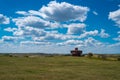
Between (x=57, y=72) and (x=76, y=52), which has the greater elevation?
(x=76, y=52)

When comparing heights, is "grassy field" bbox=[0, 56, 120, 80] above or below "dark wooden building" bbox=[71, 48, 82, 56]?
below

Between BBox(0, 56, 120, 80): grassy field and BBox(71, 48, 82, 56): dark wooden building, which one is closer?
BBox(0, 56, 120, 80): grassy field

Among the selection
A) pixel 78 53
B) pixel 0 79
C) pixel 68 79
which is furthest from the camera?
pixel 78 53

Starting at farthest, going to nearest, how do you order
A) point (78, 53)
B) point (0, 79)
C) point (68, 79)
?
point (78, 53) → point (68, 79) → point (0, 79)

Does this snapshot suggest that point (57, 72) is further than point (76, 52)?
No

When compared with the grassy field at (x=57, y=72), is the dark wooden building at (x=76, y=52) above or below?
above

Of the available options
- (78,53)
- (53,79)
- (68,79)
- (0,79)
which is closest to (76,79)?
(68,79)

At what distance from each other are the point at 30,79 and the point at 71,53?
82033mm

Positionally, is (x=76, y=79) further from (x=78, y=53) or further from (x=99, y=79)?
(x=78, y=53)

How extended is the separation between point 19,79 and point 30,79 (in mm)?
982

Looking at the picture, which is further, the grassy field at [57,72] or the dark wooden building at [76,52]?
the dark wooden building at [76,52]

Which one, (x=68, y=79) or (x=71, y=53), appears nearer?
(x=68, y=79)

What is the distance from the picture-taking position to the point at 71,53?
103750 millimetres

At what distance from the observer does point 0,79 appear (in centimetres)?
2128
